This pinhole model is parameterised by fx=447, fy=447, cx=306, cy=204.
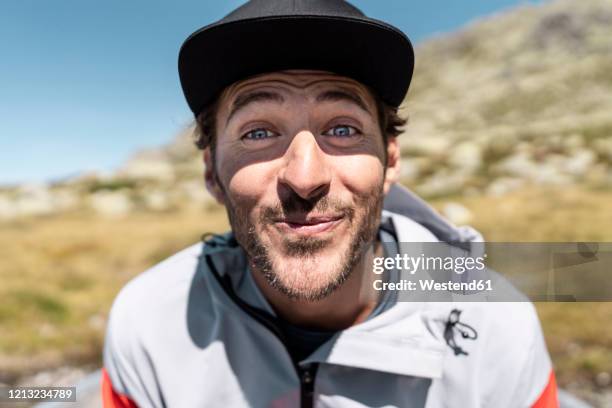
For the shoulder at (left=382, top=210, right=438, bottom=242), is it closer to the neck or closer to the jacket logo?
the neck

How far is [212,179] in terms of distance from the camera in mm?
4047

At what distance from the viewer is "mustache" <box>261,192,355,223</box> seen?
296cm

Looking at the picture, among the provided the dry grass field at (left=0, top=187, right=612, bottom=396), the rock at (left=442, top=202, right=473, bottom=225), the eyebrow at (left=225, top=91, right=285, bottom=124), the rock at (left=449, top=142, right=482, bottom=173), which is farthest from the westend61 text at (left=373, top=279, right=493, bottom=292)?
the rock at (left=449, top=142, right=482, bottom=173)

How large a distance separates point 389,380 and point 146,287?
2.21 metres

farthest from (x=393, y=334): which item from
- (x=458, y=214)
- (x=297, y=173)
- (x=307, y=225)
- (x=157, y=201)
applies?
(x=157, y=201)

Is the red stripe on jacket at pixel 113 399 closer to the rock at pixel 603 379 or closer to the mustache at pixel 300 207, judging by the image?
the mustache at pixel 300 207

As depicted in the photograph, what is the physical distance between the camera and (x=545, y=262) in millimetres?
4594

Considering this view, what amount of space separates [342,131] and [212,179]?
1429 mm

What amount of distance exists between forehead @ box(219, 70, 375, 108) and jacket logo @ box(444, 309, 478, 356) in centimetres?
186

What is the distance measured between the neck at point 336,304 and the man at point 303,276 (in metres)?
0.01

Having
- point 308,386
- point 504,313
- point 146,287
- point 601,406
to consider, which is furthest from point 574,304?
point 146,287

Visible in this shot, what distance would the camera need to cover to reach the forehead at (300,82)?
3.10 m

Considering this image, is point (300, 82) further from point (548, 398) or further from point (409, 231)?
point (548, 398)

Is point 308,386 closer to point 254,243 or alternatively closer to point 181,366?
point 181,366
